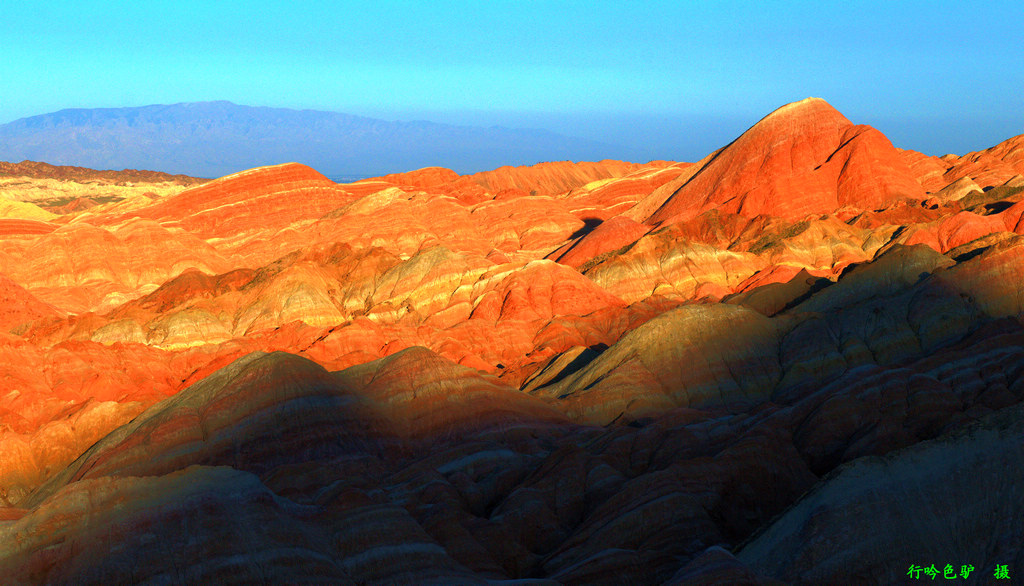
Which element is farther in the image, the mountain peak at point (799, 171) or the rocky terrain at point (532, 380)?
the mountain peak at point (799, 171)

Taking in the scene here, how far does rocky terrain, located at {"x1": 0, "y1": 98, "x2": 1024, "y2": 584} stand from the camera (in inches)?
1070

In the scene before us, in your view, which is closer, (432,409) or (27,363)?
(432,409)

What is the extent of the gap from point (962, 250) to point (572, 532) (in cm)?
5109

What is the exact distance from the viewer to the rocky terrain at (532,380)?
27.2 meters

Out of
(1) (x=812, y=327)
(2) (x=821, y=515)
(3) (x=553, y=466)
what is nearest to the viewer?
(2) (x=821, y=515)

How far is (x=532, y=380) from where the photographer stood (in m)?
66.0

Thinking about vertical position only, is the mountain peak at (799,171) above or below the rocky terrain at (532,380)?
above

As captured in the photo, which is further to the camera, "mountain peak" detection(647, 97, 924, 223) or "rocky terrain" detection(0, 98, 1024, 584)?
"mountain peak" detection(647, 97, 924, 223)

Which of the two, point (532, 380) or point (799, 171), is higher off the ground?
point (799, 171)

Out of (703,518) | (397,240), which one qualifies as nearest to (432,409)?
(703,518)

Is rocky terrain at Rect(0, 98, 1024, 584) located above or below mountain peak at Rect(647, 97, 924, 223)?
below

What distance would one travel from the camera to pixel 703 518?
111 feet

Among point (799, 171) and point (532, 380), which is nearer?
point (532, 380)

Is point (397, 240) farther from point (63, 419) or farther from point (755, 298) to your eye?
point (63, 419)
